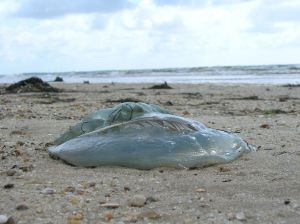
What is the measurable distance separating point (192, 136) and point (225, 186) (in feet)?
2.63

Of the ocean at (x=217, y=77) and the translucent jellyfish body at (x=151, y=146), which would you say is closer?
the translucent jellyfish body at (x=151, y=146)

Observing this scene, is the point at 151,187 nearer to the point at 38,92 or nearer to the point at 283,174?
the point at 283,174

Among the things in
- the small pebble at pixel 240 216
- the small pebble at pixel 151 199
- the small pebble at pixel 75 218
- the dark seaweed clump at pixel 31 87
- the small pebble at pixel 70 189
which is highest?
the dark seaweed clump at pixel 31 87

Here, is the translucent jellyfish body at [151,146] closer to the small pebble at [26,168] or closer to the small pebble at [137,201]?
the small pebble at [26,168]

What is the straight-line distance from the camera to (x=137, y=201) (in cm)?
306

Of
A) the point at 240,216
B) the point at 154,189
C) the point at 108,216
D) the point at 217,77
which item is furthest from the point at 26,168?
the point at 217,77

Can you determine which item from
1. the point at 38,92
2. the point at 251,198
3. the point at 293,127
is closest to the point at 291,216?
the point at 251,198

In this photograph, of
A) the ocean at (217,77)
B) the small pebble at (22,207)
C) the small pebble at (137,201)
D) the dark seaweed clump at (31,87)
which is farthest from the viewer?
the ocean at (217,77)

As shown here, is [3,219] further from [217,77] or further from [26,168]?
[217,77]

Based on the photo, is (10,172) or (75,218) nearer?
(75,218)

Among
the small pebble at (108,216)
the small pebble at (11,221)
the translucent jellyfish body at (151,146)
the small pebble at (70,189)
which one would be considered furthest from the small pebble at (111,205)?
the translucent jellyfish body at (151,146)

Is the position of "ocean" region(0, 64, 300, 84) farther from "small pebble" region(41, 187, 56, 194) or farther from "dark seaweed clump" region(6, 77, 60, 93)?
"small pebble" region(41, 187, 56, 194)

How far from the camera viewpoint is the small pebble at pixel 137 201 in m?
3.03

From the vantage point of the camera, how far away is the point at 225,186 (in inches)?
136
